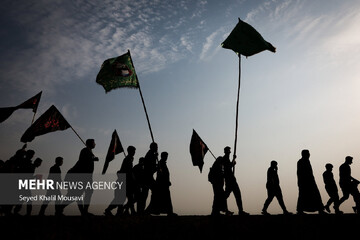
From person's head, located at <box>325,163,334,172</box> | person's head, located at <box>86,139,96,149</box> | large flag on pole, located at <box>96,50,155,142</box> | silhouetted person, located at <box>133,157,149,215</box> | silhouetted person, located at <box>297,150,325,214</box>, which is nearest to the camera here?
person's head, located at <box>86,139,96,149</box>

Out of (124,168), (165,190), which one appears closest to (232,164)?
(165,190)

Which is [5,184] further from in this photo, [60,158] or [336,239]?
[336,239]

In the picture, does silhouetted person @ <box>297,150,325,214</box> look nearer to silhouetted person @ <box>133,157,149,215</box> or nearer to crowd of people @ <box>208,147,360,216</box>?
crowd of people @ <box>208,147,360,216</box>

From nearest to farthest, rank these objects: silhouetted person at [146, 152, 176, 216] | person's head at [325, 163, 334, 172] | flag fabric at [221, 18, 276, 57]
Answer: silhouetted person at [146, 152, 176, 216], person's head at [325, 163, 334, 172], flag fabric at [221, 18, 276, 57]

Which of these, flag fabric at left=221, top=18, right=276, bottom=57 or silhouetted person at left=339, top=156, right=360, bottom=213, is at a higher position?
flag fabric at left=221, top=18, right=276, bottom=57

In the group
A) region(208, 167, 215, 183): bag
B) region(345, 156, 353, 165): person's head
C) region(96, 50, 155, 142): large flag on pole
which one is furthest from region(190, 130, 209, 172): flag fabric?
region(345, 156, 353, 165): person's head

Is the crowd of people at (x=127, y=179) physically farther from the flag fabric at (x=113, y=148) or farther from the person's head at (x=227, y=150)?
the person's head at (x=227, y=150)

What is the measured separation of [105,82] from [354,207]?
10544mm

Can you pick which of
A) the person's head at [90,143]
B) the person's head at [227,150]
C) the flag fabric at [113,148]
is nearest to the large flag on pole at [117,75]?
the flag fabric at [113,148]

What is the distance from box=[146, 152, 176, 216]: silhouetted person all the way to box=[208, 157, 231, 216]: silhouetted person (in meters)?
1.32

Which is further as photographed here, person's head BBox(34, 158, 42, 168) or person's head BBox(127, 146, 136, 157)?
person's head BBox(34, 158, 42, 168)

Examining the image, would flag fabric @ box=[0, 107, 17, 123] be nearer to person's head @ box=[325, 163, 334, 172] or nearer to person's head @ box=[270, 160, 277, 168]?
person's head @ box=[270, 160, 277, 168]

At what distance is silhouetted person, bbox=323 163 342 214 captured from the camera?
9.40 metres

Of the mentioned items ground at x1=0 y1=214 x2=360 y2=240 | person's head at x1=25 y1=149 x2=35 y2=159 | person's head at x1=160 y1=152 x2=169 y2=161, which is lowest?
ground at x1=0 y1=214 x2=360 y2=240
